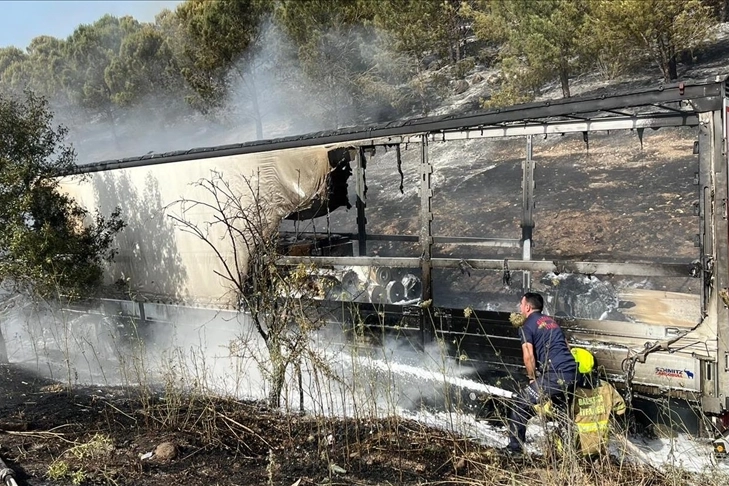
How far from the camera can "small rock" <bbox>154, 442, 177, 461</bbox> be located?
14.4ft

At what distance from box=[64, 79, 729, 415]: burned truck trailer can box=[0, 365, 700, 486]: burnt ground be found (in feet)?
3.77

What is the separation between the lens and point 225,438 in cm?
484

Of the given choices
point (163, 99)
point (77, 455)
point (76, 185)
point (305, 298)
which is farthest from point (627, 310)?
point (163, 99)

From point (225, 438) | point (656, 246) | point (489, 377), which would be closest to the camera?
point (225, 438)

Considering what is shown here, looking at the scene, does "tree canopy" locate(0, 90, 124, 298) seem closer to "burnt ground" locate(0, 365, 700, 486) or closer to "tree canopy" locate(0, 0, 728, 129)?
"burnt ground" locate(0, 365, 700, 486)

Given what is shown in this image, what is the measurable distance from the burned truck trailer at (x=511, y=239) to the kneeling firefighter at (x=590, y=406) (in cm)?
45

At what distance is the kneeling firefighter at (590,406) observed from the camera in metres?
4.76

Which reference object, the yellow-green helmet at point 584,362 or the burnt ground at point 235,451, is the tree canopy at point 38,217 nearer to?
the burnt ground at point 235,451

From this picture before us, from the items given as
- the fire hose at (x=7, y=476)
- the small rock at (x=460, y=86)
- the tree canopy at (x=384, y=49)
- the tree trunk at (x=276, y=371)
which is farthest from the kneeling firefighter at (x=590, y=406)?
the small rock at (x=460, y=86)

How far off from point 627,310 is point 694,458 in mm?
3107

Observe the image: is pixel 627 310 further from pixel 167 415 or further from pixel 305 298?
pixel 167 415

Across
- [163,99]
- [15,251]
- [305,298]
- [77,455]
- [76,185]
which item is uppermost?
[163,99]

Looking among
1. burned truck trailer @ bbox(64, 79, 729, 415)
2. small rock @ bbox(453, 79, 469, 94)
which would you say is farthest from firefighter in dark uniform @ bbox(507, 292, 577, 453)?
small rock @ bbox(453, 79, 469, 94)

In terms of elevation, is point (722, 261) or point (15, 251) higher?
point (15, 251)
